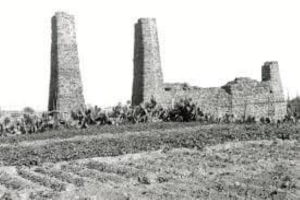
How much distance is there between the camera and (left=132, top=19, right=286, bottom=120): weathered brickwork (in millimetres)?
28141

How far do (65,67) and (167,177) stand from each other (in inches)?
636

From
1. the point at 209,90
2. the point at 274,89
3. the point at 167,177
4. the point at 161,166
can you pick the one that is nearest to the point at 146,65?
the point at 209,90

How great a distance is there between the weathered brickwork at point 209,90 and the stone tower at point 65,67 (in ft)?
11.4

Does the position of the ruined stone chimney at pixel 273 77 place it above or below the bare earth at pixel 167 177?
above

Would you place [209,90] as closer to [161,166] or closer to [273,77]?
[273,77]

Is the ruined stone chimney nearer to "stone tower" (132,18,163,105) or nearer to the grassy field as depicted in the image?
"stone tower" (132,18,163,105)

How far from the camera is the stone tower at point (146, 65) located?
28.0 m

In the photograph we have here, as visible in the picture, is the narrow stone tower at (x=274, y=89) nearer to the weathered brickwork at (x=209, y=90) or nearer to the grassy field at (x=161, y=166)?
the weathered brickwork at (x=209, y=90)

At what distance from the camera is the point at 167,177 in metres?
10.8

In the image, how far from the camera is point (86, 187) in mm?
9922

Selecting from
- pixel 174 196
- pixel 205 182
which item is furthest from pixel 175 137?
pixel 174 196

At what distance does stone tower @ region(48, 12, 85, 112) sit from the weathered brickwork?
349 cm

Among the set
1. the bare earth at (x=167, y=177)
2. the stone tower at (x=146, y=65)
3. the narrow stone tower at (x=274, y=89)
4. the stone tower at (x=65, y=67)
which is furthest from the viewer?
the narrow stone tower at (x=274, y=89)

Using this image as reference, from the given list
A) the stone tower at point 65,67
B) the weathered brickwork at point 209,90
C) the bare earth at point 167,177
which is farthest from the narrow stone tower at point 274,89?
the bare earth at point 167,177
